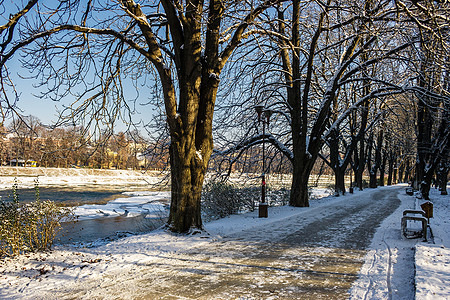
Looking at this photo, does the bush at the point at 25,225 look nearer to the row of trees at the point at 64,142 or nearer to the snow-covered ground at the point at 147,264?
the snow-covered ground at the point at 147,264

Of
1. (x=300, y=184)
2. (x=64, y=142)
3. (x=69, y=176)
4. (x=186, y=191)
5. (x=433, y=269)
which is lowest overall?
(x=69, y=176)

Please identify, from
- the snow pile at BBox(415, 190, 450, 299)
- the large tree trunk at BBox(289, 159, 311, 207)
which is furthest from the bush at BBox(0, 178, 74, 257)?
the large tree trunk at BBox(289, 159, 311, 207)

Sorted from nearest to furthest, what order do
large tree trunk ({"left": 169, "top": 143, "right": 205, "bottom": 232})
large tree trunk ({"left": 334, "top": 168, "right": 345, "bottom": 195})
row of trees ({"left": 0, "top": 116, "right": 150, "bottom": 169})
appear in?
row of trees ({"left": 0, "top": 116, "right": 150, "bottom": 169})
large tree trunk ({"left": 169, "top": 143, "right": 205, "bottom": 232})
large tree trunk ({"left": 334, "top": 168, "right": 345, "bottom": 195})

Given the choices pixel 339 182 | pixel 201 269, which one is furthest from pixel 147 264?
pixel 339 182

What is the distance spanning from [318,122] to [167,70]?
31.1ft

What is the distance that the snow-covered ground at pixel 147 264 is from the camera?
4.38 m

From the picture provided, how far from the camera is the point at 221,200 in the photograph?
13.5 meters

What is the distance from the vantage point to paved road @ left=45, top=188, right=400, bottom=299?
4.32m

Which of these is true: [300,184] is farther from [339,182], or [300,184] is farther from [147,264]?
[339,182]

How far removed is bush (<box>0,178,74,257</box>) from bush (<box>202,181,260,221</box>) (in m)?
7.16

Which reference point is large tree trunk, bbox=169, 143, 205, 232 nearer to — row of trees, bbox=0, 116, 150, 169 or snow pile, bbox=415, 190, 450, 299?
row of trees, bbox=0, 116, 150, 169

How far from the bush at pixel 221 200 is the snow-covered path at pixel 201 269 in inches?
191

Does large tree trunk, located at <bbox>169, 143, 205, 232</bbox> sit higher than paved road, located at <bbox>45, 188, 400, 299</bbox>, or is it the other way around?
large tree trunk, located at <bbox>169, 143, 205, 232</bbox>

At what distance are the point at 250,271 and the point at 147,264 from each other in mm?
1920
